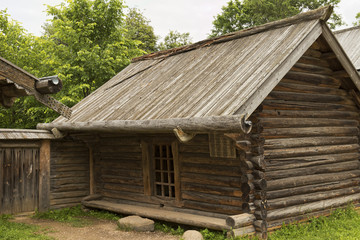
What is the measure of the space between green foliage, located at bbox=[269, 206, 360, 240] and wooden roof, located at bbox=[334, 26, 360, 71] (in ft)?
27.4

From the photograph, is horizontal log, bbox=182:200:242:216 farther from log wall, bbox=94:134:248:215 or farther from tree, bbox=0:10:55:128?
tree, bbox=0:10:55:128

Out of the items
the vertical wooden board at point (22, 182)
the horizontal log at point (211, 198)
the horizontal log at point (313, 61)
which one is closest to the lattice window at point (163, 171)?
the horizontal log at point (211, 198)

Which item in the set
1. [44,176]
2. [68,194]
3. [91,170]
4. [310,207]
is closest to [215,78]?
[310,207]

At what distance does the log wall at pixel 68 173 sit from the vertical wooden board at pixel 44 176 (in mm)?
190

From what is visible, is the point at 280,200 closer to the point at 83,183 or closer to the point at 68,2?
the point at 83,183

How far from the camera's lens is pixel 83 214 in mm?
11750

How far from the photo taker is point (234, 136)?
7371 millimetres

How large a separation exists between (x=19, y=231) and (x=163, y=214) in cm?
328

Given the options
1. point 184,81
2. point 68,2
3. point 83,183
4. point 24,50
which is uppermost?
point 68,2

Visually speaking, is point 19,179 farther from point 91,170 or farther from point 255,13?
point 255,13

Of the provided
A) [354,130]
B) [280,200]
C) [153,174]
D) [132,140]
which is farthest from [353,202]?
[132,140]

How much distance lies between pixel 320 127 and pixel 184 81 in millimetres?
3535

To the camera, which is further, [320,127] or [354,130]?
[354,130]

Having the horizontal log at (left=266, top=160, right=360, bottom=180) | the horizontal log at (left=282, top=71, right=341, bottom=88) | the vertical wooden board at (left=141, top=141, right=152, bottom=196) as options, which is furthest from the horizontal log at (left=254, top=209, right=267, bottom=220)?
the vertical wooden board at (left=141, top=141, right=152, bottom=196)
